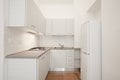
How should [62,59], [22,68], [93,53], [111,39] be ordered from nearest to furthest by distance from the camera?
[22,68]
[111,39]
[93,53]
[62,59]

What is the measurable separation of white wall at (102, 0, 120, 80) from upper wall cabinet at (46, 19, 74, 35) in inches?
102

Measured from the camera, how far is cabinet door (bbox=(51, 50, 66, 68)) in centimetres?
536

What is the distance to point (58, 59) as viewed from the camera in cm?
538

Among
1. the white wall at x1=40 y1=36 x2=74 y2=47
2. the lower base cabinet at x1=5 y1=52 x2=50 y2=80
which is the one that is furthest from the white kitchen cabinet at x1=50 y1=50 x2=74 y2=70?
the lower base cabinet at x1=5 y1=52 x2=50 y2=80

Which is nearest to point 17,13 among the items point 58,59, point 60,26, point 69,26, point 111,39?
point 111,39

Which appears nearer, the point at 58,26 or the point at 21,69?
the point at 21,69

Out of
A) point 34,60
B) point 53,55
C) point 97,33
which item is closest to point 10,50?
point 34,60

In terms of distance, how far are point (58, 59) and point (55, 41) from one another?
1030mm

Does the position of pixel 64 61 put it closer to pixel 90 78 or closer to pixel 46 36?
pixel 46 36

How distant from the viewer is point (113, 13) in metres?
2.73

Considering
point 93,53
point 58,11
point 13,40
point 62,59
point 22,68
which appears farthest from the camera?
point 58,11

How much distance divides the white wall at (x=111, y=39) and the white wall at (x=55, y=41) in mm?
2917

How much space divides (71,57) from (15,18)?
10.6 ft

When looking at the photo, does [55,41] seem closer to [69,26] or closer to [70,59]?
[69,26]
